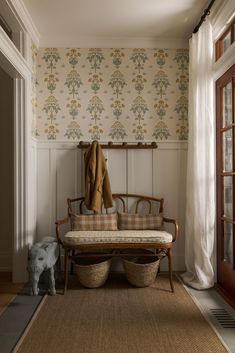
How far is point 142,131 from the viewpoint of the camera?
4215 millimetres

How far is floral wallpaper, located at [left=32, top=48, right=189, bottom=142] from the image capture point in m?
4.20

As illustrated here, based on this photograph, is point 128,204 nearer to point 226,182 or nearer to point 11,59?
point 226,182

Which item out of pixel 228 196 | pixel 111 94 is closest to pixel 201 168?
pixel 228 196

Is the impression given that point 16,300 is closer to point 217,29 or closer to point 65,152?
point 65,152

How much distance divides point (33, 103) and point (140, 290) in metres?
2.27

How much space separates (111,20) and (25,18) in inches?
33.4

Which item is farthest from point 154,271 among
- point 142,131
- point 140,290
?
point 142,131

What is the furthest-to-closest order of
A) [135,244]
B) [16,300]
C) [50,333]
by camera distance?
[135,244], [16,300], [50,333]

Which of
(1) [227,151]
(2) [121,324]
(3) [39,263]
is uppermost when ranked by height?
(1) [227,151]

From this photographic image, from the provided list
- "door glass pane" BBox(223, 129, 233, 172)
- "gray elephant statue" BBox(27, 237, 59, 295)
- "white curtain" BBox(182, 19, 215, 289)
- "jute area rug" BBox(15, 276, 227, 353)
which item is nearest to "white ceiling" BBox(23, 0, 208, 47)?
"white curtain" BBox(182, 19, 215, 289)

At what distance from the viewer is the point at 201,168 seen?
360 cm

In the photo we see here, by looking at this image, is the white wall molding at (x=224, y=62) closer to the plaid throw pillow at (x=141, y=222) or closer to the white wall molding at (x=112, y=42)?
the white wall molding at (x=112, y=42)

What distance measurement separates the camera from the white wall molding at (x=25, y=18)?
Result: 3.23m

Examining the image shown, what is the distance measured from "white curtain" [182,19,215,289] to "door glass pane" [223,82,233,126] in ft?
0.39
